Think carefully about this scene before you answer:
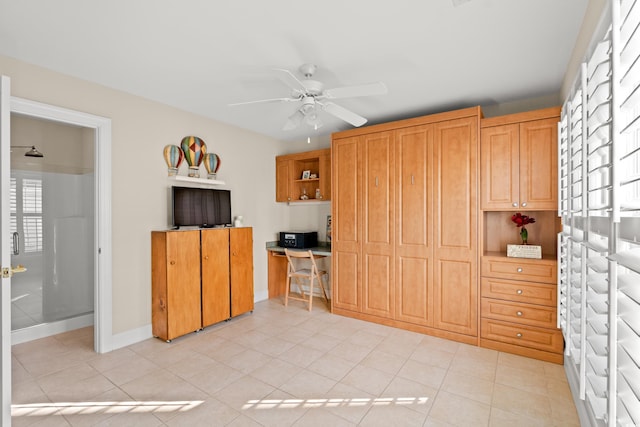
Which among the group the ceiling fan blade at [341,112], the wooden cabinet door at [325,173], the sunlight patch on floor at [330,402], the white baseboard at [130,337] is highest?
the ceiling fan blade at [341,112]

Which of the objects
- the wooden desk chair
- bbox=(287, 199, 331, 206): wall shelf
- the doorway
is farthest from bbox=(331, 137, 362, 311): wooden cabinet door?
the doorway

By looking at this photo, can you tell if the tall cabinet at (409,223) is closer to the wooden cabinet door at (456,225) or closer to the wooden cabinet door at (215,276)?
the wooden cabinet door at (456,225)

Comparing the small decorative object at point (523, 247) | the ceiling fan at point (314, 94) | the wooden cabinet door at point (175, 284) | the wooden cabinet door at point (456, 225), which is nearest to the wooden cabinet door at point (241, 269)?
the wooden cabinet door at point (175, 284)

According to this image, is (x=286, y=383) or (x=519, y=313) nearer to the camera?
(x=286, y=383)

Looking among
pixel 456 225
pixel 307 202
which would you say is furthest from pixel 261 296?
pixel 456 225

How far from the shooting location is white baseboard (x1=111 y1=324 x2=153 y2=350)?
3049 millimetres

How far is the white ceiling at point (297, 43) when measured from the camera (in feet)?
6.13

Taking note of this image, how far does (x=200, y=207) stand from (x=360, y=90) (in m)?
2.41

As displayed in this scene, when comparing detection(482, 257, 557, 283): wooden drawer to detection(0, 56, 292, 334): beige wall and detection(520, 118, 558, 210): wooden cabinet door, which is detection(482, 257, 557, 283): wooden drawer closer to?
detection(520, 118, 558, 210): wooden cabinet door

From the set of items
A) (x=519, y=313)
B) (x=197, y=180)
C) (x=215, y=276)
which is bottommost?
(x=519, y=313)

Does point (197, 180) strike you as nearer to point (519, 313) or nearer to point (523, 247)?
point (523, 247)

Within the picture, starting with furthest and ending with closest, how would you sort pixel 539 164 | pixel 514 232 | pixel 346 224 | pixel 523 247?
pixel 346 224 → pixel 514 232 → pixel 523 247 → pixel 539 164

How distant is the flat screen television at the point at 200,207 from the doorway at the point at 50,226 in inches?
50.3

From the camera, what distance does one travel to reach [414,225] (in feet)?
11.2
